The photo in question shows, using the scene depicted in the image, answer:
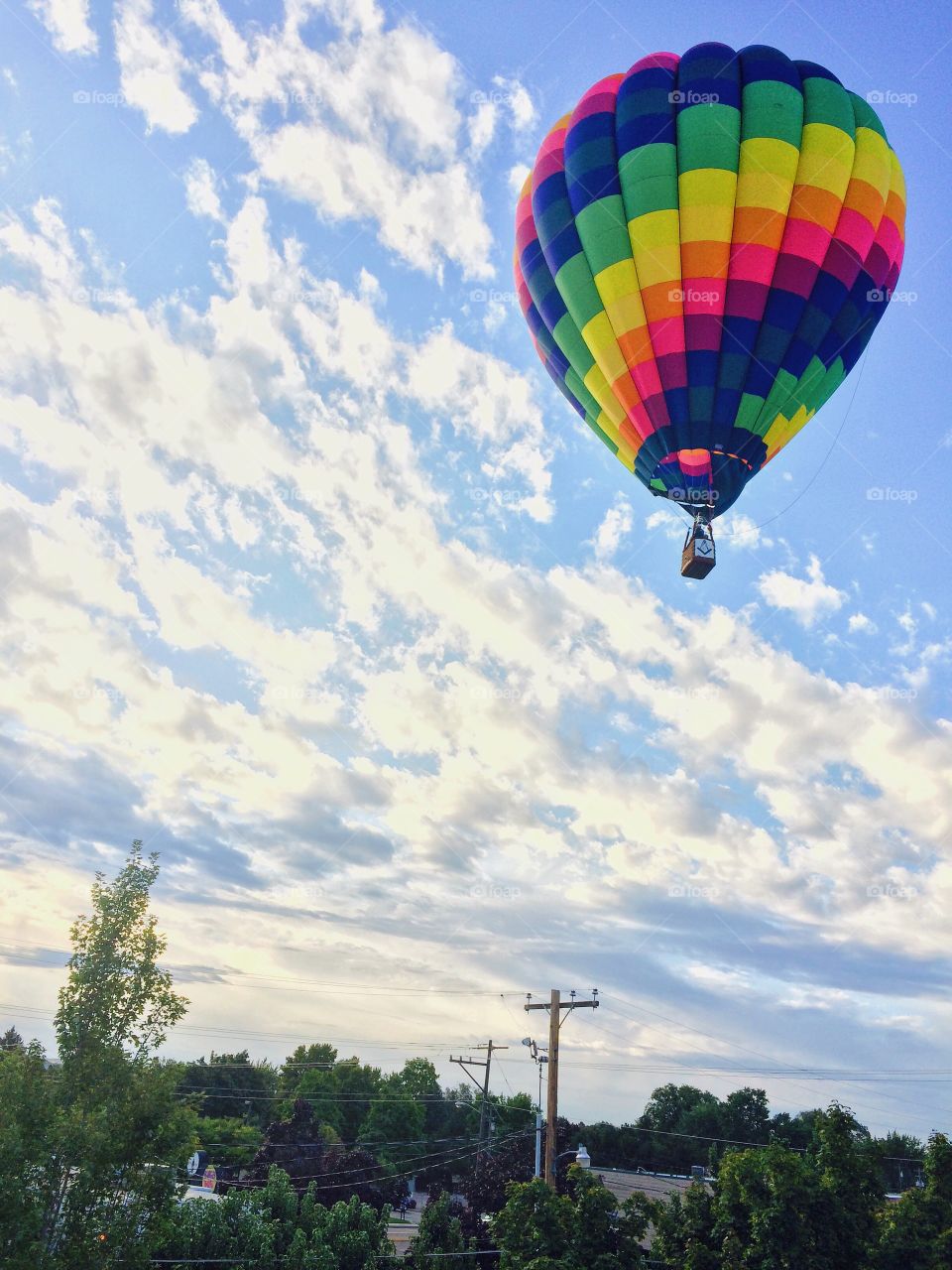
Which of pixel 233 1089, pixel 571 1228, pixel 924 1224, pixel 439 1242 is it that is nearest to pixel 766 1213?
pixel 924 1224

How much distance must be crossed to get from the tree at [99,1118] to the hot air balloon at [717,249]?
16.9 meters

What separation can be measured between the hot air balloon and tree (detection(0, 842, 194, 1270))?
1691 cm

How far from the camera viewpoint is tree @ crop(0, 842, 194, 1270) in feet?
45.3

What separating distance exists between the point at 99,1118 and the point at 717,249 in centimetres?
2372

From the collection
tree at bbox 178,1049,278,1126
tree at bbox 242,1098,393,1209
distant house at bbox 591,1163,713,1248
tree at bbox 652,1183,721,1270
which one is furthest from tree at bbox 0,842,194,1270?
tree at bbox 178,1049,278,1126

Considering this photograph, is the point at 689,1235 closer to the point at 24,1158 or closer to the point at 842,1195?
the point at 842,1195

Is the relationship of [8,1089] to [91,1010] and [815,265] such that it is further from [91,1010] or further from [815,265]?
[815,265]

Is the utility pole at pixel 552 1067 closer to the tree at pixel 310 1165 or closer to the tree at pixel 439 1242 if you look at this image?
the tree at pixel 439 1242

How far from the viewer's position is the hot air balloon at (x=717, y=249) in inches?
910

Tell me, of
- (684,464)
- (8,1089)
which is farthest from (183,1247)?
(684,464)

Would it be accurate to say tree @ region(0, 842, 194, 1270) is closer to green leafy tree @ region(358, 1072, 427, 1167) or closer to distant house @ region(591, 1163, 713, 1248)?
distant house @ region(591, 1163, 713, 1248)

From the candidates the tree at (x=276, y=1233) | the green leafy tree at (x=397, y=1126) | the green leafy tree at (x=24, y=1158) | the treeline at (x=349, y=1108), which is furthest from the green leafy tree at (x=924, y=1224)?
the green leafy tree at (x=397, y=1126)

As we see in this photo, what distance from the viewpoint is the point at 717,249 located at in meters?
23.0

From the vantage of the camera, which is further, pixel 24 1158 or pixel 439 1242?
pixel 439 1242
